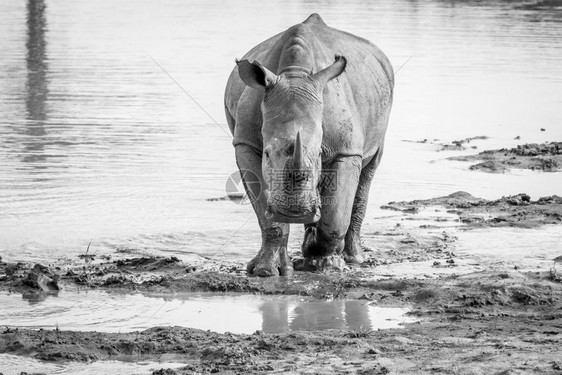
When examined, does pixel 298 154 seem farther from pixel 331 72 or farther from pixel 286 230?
pixel 286 230

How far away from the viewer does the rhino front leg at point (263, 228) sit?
950cm

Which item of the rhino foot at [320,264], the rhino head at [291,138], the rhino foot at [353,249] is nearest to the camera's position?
the rhino head at [291,138]

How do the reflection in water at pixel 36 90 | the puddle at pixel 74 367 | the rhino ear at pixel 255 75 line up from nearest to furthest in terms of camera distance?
the puddle at pixel 74 367
the rhino ear at pixel 255 75
the reflection in water at pixel 36 90

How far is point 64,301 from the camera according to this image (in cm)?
→ 871

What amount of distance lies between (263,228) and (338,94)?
4.12ft

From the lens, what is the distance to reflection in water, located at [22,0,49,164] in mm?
15633

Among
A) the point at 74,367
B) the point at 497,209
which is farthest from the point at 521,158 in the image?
the point at 74,367

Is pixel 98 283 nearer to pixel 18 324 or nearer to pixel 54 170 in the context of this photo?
pixel 18 324

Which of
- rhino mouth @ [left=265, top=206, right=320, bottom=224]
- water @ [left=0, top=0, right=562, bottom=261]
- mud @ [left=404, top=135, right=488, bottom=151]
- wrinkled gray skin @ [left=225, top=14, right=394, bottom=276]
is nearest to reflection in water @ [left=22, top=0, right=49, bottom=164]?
water @ [left=0, top=0, right=562, bottom=261]

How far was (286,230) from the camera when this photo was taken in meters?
9.66

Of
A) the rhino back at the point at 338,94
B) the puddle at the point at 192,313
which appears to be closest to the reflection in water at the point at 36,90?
the rhino back at the point at 338,94

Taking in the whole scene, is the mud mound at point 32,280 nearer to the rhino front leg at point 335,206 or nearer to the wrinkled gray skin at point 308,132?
the wrinkled gray skin at point 308,132

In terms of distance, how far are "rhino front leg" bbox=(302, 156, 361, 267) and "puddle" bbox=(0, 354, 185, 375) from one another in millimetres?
3016

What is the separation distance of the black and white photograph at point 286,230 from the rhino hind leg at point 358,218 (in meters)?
0.02
